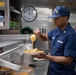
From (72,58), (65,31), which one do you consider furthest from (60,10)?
(72,58)

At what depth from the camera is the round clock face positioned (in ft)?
15.2

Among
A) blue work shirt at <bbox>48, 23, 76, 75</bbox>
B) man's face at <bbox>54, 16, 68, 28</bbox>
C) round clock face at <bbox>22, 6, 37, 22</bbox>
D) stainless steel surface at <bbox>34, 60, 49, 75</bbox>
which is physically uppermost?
round clock face at <bbox>22, 6, 37, 22</bbox>

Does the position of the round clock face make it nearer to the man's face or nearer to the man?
the man

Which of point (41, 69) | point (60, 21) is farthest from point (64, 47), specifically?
point (41, 69)

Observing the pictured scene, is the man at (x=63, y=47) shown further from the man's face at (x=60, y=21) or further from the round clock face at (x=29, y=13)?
the round clock face at (x=29, y=13)

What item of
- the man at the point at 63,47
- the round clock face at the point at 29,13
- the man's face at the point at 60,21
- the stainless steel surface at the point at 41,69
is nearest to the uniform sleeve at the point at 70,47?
the man at the point at 63,47

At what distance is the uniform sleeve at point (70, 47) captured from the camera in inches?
77.1

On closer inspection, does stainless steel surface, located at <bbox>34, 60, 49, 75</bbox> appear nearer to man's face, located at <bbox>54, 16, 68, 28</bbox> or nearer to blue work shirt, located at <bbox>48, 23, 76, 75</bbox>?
blue work shirt, located at <bbox>48, 23, 76, 75</bbox>

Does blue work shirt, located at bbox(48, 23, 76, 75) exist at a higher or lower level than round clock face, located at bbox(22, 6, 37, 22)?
lower

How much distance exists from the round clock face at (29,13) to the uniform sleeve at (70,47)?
273 centimetres

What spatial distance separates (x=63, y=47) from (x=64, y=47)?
4 cm

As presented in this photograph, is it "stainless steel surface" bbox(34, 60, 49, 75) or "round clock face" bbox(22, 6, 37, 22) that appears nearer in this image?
"stainless steel surface" bbox(34, 60, 49, 75)

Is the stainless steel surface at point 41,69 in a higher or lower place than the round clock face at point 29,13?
lower

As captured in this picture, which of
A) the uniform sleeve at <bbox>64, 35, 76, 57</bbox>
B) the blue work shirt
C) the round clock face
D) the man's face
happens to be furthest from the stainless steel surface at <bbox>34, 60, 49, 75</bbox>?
the round clock face
